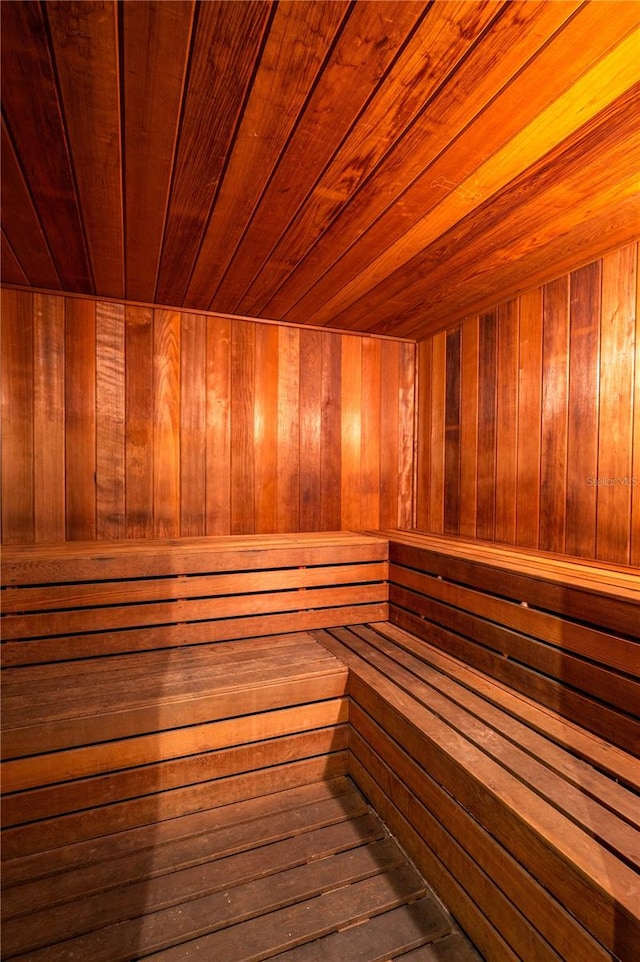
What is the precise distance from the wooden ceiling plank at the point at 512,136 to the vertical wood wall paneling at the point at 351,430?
1.20 m

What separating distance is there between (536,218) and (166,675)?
255cm

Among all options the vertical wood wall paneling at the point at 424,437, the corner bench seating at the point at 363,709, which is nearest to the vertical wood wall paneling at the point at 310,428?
the corner bench seating at the point at 363,709

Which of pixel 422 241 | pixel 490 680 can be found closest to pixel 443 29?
pixel 422 241

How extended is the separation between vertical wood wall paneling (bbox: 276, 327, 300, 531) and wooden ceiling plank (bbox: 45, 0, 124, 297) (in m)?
1.37

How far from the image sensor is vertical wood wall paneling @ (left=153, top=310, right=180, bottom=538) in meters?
2.79

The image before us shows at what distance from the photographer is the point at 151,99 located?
3.96 ft

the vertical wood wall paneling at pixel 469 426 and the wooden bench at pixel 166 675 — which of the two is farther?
the vertical wood wall paneling at pixel 469 426

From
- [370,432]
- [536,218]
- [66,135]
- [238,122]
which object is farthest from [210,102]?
[370,432]

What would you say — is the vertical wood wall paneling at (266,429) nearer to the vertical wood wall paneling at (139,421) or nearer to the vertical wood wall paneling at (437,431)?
the vertical wood wall paneling at (139,421)

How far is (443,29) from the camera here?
102 cm

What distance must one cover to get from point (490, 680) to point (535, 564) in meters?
0.57

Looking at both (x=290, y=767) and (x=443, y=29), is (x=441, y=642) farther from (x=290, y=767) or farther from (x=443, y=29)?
(x=443, y=29)

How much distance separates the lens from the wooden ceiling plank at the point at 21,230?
1.49m

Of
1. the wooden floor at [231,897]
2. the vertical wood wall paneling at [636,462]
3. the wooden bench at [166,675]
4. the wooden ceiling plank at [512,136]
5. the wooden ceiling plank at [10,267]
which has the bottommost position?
the wooden floor at [231,897]
